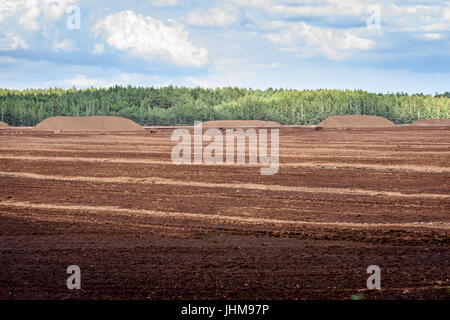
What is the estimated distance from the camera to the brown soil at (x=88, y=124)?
95.9 metres

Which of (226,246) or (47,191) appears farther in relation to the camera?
(47,191)

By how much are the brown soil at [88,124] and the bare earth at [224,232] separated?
70.1 metres

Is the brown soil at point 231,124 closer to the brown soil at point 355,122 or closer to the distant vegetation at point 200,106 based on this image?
the brown soil at point 355,122

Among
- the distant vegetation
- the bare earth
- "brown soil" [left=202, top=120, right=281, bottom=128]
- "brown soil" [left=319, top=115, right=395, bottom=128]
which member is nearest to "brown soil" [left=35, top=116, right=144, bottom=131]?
"brown soil" [left=202, top=120, right=281, bottom=128]

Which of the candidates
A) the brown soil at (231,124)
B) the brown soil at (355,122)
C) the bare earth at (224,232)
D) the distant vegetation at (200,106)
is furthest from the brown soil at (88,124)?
the bare earth at (224,232)

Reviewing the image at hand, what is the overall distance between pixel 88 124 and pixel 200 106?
6075 cm

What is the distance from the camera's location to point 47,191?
20.7 metres

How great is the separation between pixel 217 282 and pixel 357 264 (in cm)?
277

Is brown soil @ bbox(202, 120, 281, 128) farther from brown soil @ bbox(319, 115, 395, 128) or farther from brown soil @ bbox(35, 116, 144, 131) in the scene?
brown soil @ bbox(35, 116, 144, 131)

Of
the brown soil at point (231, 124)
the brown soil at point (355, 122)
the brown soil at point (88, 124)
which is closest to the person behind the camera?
the brown soil at point (88, 124)

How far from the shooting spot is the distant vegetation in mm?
139000

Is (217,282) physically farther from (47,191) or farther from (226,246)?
(47,191)
